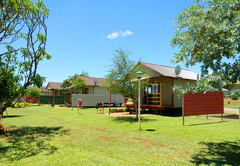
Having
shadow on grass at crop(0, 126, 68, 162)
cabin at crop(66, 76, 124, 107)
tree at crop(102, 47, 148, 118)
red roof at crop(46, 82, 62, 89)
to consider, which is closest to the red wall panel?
tree at crop(102, 47, 148, 118)

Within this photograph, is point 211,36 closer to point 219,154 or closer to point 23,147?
point 219,154

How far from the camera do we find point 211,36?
502 centimetres

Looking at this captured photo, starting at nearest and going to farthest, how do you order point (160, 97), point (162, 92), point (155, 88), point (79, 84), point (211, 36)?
point (211, 36)
point (160, 97)
point (162, 92)
point (155, 88)
point (79, 84)

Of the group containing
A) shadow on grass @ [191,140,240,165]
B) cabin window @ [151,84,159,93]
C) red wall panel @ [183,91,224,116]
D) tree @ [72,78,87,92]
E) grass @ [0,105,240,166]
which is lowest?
shadow on grass @ [191,140,240,165]

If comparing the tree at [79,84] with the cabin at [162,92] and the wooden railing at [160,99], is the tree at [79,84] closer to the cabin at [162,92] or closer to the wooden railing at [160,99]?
the cabin at [162,92]

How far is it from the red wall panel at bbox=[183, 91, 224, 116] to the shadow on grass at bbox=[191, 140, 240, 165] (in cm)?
450

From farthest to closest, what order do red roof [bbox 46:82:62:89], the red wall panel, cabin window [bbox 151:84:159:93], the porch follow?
red roof [bbox 46:82:62:89] → cabin window [bbox 151:84:159:93] → the porch → the red wall panel

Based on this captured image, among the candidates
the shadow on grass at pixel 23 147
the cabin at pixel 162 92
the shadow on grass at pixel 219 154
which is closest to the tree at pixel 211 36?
the shadow on grass at pixel 219 154

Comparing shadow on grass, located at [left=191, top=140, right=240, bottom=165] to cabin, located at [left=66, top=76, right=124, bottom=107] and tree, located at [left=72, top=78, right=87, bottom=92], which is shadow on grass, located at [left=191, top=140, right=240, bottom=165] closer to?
cabin, located at [left=66, top=76, right=124, bottom=107]

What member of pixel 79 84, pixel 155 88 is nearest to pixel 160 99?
pixel 155 88

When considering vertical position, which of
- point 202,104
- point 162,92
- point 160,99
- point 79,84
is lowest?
point 202,104

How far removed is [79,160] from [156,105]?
12.8m

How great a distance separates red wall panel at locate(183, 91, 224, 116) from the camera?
11.3 m

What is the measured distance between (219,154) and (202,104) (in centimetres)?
729
